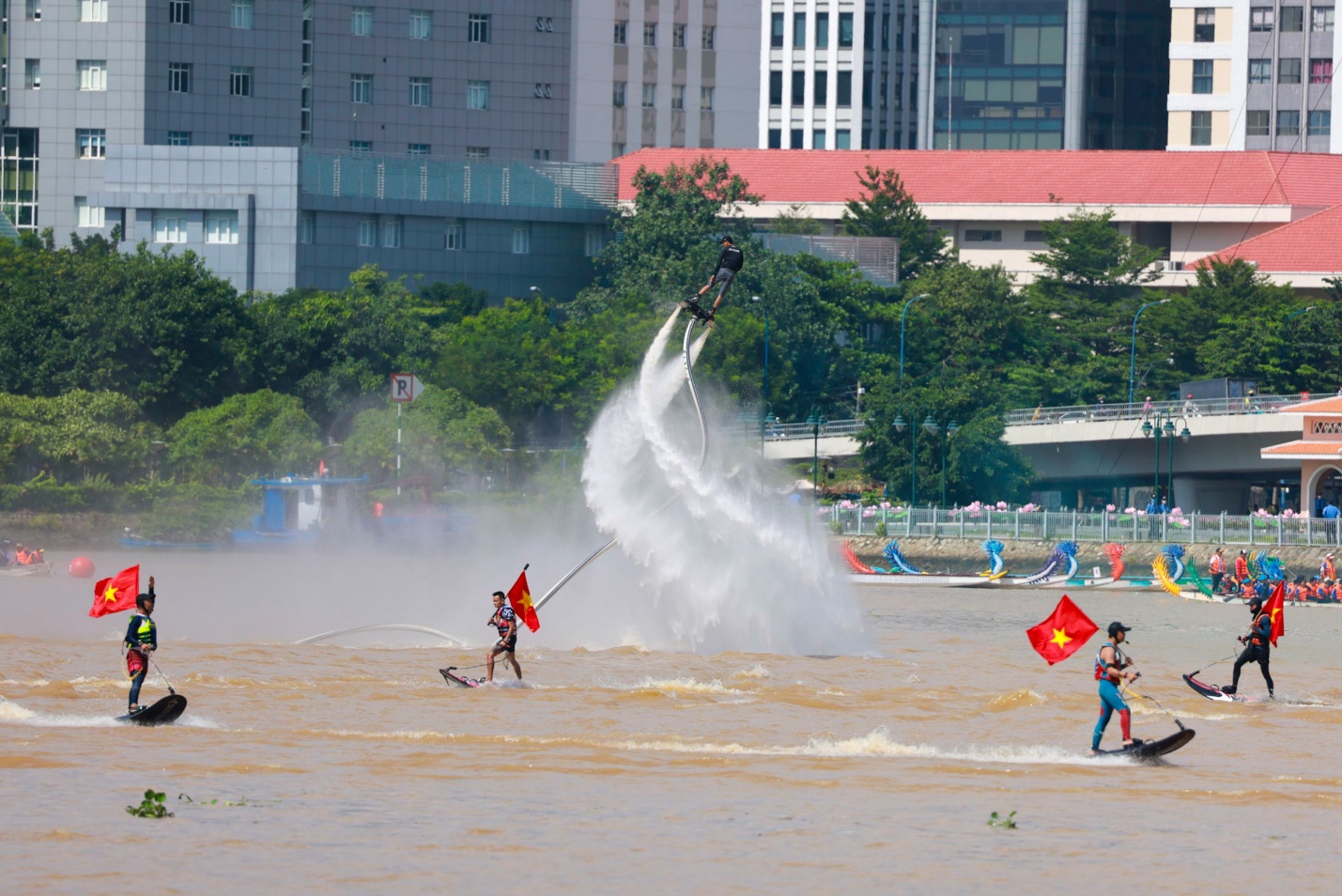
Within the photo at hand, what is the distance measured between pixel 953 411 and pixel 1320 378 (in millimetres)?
16747

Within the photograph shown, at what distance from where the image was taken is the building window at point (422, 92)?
102 meters

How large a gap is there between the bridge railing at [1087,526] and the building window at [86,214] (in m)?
49.0

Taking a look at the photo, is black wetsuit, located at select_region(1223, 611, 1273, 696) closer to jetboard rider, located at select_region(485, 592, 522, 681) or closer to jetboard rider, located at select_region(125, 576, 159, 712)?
jetboard rider, located at select_region(485, 592, 522, 681)

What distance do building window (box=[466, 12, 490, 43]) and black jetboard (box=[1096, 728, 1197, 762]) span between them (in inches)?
3438

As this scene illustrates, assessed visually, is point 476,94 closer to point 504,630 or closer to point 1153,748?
point 504,630

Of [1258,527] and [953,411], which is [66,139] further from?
[1258,527]

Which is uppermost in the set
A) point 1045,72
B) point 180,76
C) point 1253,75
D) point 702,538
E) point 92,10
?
point 1045,72

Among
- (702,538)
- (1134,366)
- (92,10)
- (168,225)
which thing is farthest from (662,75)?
(702,538)

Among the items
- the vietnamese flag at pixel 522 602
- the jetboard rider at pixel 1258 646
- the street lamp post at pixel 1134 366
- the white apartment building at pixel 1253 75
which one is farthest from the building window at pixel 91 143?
the jetboard rider at pixel 1258 646

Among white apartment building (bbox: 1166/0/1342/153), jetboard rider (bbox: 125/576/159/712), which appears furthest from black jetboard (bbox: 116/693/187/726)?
white apartment building (bbox: 1166/0/1342/153)

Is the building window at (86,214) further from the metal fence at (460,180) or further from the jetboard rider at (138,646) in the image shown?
the jetboard rider at (138,646)

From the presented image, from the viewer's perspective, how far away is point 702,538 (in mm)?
31891

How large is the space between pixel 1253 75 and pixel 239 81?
205ft

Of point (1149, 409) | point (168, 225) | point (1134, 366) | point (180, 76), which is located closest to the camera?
point (1149, 409)
